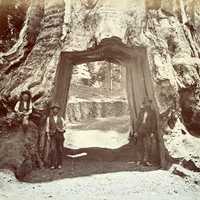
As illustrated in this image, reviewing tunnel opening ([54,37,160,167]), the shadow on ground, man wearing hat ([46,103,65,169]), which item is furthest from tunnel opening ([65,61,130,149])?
→ man wearing hat ([46,103,65,169])

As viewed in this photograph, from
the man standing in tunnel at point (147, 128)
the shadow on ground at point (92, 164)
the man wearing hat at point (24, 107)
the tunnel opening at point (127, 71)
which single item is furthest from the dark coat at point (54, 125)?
the man standing in tunnel at point (147, 128)

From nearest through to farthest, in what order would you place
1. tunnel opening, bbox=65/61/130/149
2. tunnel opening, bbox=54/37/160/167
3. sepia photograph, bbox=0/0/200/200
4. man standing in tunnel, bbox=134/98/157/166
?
sepia photograph, bbox=0/0/200/200
man standing in tunnel, bbox=134/98/157/166
tunnel opening, bbox=54/37/160/167
tunnel opening, bbox=65/61/130/149

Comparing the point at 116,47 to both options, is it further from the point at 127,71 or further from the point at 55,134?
the point at 55,134

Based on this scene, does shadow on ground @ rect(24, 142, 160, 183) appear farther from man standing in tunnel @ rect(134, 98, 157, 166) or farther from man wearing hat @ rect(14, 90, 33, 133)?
man wearing hat @ rect(14, 90, 33, 133)

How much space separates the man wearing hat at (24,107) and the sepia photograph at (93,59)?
2 centimetres

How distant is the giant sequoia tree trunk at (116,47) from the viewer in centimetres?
736

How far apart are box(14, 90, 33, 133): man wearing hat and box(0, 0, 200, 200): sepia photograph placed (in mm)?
19

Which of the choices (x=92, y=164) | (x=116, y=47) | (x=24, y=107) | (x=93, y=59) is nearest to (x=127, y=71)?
(x=93, y=59)

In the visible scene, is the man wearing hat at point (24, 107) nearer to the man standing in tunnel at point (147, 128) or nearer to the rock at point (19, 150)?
the rock at point (19, 150)

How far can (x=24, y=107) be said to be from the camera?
7227mm

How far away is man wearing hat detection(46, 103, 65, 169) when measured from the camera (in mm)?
7324

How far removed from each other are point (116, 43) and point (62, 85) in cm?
157

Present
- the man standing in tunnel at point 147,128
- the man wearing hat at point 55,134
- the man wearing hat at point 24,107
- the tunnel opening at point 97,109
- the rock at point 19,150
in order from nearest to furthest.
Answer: the rock at point 19,150
the man wearing hat at point 24,107
the man wearing hat at point 55,134
the man standing in tunnel at point 147,128
the tunnel opening at point 97,109

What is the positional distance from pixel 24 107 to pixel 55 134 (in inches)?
32.2
